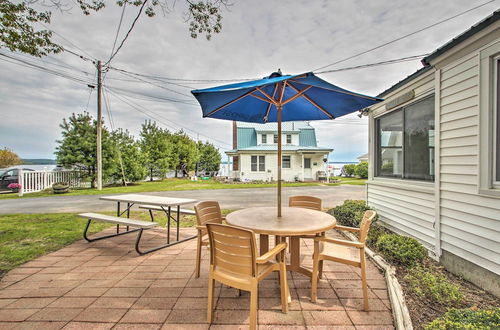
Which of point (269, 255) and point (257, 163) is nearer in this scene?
point (269, 255)

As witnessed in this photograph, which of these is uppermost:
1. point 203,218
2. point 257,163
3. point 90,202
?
point 257,163

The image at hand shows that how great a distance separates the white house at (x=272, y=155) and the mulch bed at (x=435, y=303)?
1777 centimetres

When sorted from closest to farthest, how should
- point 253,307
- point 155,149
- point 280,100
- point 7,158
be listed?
point 253,307 → point 280,100 → point 155,149 → point 7,158

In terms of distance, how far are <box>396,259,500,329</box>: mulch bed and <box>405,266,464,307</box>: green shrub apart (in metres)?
0.05

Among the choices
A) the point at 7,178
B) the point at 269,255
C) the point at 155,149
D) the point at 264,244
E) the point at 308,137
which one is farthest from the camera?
the point at 155,149

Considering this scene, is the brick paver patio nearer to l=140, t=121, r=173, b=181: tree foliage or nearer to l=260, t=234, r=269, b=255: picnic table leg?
l=260, t=234, r=269, b=255: picnic table leg

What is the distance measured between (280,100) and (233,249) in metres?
2.12

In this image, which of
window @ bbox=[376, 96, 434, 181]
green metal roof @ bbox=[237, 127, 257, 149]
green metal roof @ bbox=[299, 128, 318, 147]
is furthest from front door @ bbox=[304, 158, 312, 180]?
window @ bbox=[376, 96, 434, 181]

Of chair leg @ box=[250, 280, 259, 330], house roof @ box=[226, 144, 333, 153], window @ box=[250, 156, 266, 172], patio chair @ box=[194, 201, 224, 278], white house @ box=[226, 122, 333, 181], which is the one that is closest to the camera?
chair leg @ box=[250, 280, 259, 330]

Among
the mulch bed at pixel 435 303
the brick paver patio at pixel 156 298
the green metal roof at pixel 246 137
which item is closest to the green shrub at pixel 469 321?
the mulch bed at pixel 435 303

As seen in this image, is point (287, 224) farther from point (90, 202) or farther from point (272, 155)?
point (272, 155)

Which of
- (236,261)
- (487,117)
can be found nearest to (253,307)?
(236,261)

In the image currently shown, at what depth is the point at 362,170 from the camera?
24859 mm

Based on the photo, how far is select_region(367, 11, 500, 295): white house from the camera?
2.71m
